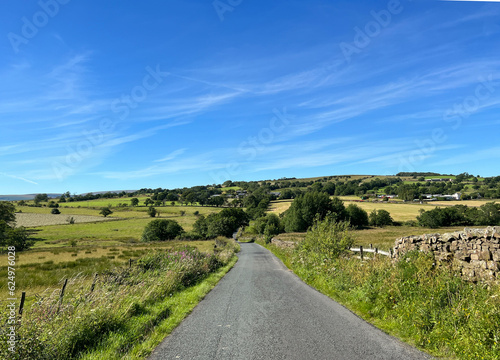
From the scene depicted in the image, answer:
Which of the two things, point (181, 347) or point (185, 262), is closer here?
point (181, 347)

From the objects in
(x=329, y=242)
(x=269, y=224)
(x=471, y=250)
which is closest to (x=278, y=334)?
(x=471, y=250)

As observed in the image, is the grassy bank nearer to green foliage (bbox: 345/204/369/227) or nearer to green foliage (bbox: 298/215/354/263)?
green foliage (bbox: 298/215/354/263)

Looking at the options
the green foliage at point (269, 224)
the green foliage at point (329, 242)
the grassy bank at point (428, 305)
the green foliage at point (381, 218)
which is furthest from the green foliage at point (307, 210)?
the grassy bank at point (428, 305)

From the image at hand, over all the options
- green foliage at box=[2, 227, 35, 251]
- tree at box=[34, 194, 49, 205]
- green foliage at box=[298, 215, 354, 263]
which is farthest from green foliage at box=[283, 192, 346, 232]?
tree at box=[34, 194, 49, 205]

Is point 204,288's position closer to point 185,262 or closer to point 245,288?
point 245,288

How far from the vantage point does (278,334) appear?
25.0ft

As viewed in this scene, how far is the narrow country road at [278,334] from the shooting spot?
20.7 ft

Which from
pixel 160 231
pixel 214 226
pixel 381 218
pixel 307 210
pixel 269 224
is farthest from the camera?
pixel 214 226

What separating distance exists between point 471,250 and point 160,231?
88088mm

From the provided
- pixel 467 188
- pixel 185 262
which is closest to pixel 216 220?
pixel 185 262

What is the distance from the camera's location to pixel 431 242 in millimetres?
9734

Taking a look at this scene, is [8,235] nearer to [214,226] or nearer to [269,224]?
[214,226]

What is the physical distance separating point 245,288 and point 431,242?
8.68 m

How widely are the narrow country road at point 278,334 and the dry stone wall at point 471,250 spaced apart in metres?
3.00
